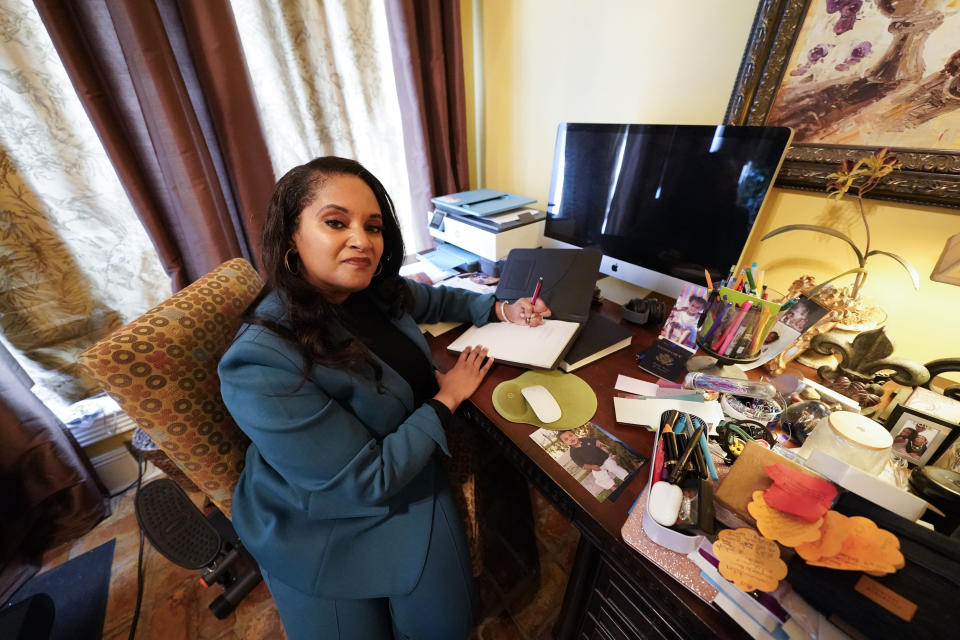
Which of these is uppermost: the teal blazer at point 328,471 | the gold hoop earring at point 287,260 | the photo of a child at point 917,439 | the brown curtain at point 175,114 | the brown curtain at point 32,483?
the brown curtain at point 175,114

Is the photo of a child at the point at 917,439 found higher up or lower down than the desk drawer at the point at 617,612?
higher up

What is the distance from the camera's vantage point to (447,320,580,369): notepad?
812 millimetres

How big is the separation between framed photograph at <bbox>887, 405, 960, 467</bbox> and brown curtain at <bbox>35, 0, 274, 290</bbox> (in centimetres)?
179

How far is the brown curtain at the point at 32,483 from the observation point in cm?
107

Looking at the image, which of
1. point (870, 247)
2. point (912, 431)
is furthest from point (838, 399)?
→ point (870, 247)

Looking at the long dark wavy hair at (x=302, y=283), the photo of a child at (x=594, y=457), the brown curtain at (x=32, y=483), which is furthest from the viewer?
the brown curtain at (x=32, y=483)

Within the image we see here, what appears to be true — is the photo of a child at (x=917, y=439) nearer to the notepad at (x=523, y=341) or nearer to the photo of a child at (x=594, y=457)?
the photo of a child at (x=594, y=457)

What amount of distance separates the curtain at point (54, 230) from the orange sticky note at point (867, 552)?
5.49 ft

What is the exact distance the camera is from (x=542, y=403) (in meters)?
0.71

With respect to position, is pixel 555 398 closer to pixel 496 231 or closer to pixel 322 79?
pixel 496 231

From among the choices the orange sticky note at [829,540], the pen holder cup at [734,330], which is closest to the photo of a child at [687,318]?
the pen holder cup at [734,330]

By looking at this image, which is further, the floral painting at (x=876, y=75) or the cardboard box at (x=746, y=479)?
the floral painting at (x=876, y=75)

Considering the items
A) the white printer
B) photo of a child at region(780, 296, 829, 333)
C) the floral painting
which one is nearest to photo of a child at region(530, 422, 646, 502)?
photo of a child at region(780, 296, 829, 333)

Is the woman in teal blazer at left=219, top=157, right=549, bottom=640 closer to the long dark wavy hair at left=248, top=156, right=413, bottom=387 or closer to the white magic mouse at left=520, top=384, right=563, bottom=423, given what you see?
the long dark wavy hair at left=248, top=156, right=413, bottom=387
